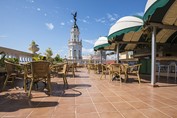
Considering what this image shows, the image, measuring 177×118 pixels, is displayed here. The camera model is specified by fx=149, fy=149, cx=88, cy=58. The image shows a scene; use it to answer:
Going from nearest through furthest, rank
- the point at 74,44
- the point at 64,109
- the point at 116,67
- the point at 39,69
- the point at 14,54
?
the point at 64,109 → the point at 39,69 → the point at 116,67 → the point at 14,54 → the point at 74,44

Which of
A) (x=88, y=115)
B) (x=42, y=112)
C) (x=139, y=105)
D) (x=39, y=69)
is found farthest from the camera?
(x=39, y=69)

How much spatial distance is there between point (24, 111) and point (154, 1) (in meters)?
4.29

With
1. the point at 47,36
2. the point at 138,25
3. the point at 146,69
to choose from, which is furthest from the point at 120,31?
the point at 47,36

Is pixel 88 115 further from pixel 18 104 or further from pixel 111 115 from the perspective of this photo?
pixel 18 104

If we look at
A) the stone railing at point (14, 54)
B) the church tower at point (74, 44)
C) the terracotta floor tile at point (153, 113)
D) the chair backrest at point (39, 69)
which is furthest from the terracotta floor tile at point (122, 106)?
the church tower at point (74, 44)

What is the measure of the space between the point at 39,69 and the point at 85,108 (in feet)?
5.39

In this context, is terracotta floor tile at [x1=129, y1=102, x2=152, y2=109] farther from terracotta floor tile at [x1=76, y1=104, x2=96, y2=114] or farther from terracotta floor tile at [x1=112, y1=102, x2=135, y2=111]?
terracotta floor tile at [x1=76, y1=104, x2=96, y2=114]

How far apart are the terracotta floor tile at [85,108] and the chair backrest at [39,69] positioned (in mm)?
1419

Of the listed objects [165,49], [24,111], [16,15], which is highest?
[16,15]

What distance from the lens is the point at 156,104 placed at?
3062 mm

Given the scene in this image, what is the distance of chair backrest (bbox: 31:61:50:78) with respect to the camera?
368cm

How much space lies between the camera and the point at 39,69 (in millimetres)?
3752

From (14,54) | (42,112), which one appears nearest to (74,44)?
(14,54)

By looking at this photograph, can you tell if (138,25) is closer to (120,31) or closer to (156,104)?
(120,31)
